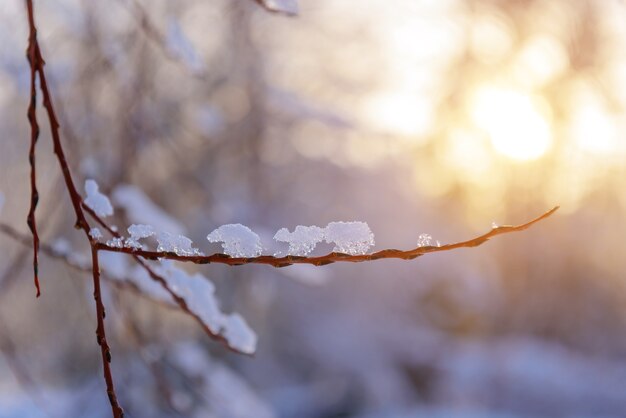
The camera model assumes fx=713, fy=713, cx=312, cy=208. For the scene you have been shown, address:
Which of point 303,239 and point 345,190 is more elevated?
point 345,190

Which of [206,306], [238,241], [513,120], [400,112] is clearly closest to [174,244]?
[238,241]

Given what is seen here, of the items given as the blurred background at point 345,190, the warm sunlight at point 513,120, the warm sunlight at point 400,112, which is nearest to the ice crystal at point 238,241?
the blurred background at point 345,190

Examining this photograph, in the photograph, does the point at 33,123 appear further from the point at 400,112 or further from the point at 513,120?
the point at 513,120

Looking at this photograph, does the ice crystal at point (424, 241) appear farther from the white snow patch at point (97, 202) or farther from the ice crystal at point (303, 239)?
the white snow patch at point (97, 202)

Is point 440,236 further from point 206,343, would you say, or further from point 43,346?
point 43,346

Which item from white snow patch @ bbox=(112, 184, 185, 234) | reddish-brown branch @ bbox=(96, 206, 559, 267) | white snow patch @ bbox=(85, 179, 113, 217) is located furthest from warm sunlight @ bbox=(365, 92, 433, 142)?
reddish-brown branch @ bbox=(96, 206, 559, 267)

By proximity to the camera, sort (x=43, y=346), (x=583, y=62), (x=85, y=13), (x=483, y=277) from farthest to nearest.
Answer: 1. (x=483, y=277)
2. (x=583, y=62)
3. (x=43, y=346)
4. (x=85, y=13)

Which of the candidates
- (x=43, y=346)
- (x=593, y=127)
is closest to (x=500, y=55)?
(x=593, y=127)
